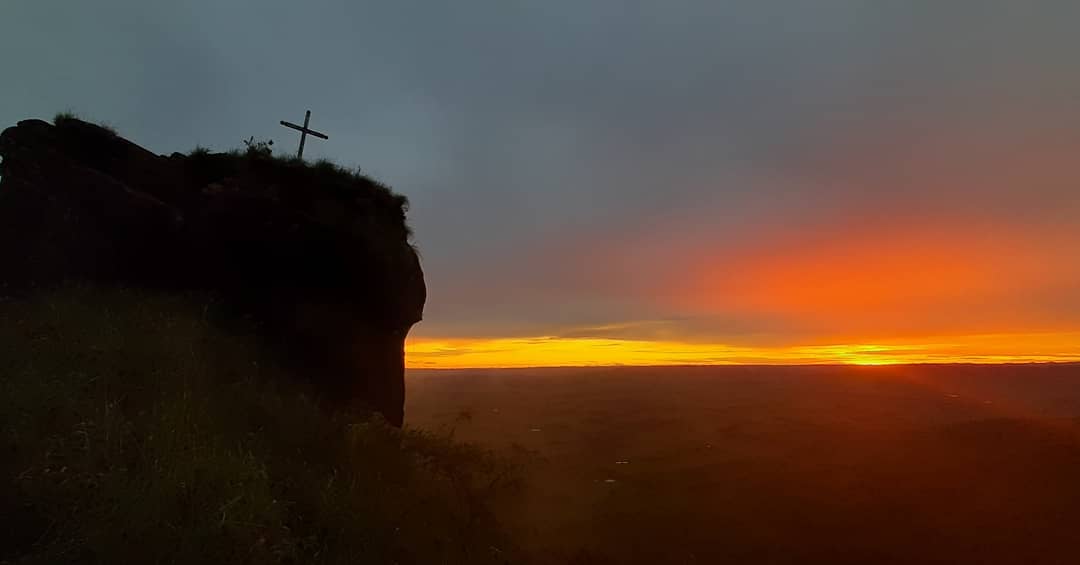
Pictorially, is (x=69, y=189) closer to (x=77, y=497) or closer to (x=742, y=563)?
(x=77, y=497)

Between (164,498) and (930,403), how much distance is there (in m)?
56.0

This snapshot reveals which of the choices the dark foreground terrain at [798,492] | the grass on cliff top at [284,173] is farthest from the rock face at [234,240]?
the dark foreground terrain at [798,492]

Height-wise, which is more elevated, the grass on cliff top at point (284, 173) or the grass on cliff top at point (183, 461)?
the grass on cliff top at point (284, 173)

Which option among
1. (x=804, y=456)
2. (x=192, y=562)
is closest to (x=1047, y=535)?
(x=804, y=456)

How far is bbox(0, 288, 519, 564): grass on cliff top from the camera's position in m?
5.43

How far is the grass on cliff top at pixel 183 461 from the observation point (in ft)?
17.8

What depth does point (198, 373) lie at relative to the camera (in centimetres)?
837

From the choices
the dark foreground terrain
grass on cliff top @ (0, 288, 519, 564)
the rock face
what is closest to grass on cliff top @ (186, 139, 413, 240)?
the rock face

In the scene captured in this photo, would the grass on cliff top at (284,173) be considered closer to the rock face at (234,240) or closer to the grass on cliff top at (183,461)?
the rock face at (234,240)

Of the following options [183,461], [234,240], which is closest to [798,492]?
[183,461]

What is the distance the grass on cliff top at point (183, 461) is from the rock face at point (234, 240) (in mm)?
1062

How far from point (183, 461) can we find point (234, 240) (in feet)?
22.0

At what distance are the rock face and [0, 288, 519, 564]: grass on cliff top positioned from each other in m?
1.06

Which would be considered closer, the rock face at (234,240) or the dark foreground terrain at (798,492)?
the rock face at (234,240)
